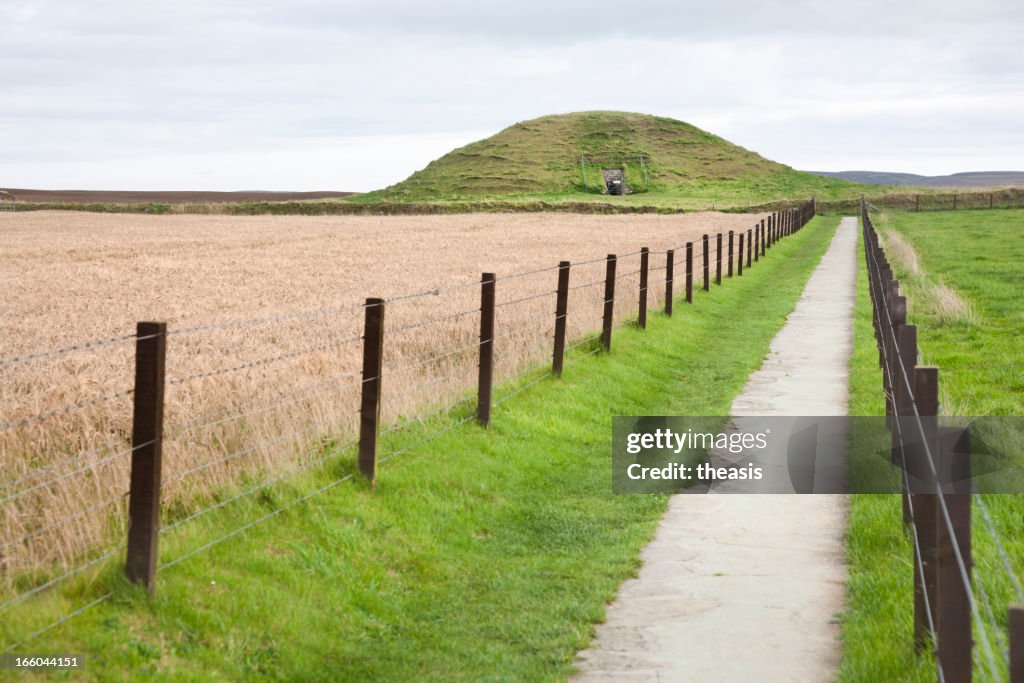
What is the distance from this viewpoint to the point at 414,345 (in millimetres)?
13930

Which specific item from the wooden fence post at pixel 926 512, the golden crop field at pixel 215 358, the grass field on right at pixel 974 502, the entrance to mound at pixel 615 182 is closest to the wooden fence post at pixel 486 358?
the golden crop field at pixel 215 358

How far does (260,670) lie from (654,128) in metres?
168

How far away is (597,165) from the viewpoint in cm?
14850

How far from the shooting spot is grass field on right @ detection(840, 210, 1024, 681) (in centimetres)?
539

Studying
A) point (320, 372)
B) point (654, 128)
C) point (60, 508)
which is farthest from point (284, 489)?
point (654, 128)

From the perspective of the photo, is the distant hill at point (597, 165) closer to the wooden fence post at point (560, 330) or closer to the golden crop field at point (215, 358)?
the golden crop field at point (215, 358)

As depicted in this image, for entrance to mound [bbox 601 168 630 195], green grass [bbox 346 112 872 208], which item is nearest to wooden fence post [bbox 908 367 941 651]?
green grass [bbox 346 112 872 208]

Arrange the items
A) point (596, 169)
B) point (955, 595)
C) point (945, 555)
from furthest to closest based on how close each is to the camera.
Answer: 1. point (596, 169)
2. point (945, 555)
3. point (955, 595)

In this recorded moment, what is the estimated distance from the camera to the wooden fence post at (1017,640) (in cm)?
251

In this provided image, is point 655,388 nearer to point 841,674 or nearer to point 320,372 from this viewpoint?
point 320,372

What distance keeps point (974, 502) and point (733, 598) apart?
7.66ft

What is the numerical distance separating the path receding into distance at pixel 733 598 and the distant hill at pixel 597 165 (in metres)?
110

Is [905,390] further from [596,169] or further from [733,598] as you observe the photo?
[596,169]

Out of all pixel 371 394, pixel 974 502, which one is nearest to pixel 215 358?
pixel 371 394
